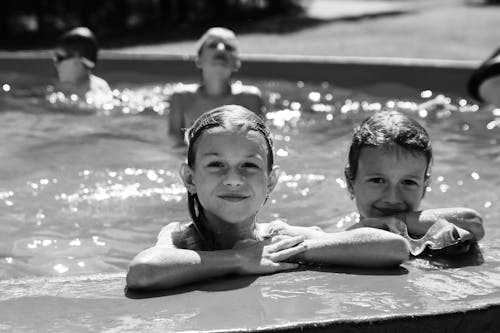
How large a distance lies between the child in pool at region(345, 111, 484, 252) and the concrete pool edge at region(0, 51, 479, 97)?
5.68m

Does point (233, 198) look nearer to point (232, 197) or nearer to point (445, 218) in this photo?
point (232, 197)

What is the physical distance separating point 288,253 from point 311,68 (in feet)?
21.8

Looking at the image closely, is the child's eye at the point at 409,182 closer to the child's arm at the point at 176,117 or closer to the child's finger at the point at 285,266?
the child's finger at the point at 285,266

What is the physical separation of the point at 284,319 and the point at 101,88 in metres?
6.11

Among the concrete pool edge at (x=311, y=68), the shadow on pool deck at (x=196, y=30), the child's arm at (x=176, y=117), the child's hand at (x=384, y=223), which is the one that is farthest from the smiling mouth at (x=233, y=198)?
the shadow on pool deck at (x=196, y=30)

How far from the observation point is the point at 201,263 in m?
2.74

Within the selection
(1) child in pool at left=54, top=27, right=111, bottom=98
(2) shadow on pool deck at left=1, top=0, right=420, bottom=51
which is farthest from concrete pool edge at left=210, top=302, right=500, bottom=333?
(2) shadow on pool deck at left=1, top=0, right=420, bottom=51

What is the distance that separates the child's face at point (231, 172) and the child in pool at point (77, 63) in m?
5.23

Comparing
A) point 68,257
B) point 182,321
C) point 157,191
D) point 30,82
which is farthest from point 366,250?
point 30,82

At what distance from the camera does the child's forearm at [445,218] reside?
10.6 feet

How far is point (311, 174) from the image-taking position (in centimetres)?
→ 566

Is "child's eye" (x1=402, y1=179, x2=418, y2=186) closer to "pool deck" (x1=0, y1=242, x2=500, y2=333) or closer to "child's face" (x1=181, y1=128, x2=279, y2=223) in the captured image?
"pool deck" (x1=0, y1=242, x2=500, y2=333)

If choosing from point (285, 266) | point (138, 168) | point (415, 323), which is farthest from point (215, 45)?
point (415, 323)

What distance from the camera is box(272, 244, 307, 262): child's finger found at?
114 inches
